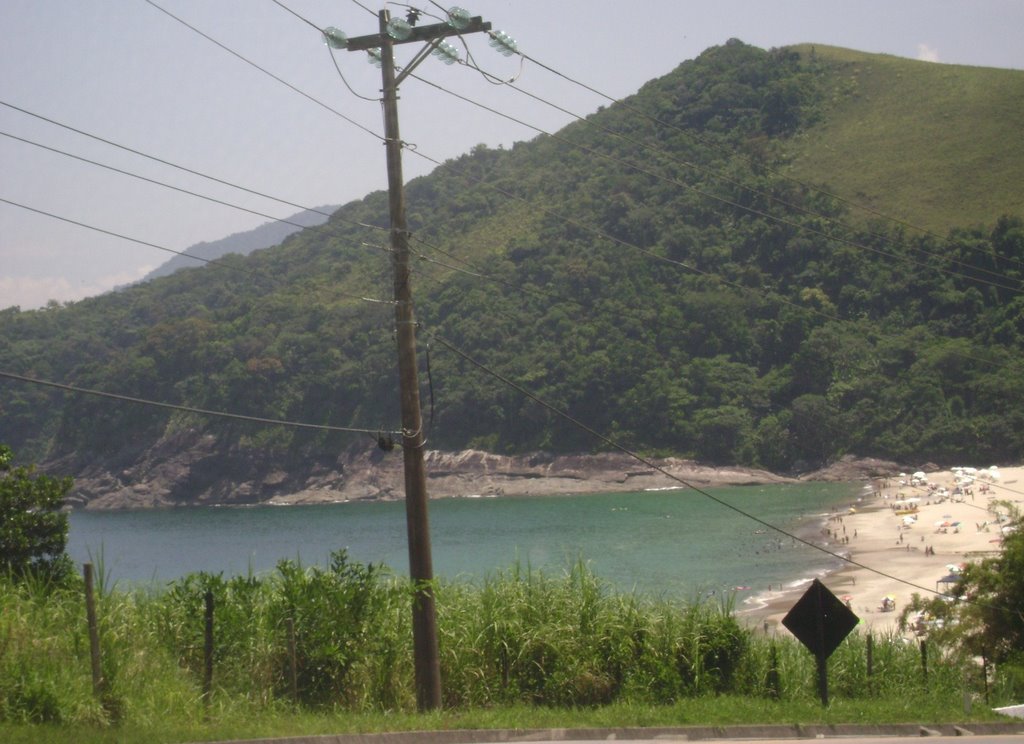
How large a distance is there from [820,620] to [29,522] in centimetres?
→ 1173

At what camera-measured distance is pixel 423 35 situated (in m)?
12.4

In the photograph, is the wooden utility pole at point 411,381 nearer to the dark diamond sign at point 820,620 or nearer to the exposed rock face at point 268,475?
the dark diamond sign at point 820,620

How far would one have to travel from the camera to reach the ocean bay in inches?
2096

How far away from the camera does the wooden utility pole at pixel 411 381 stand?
1196 cm

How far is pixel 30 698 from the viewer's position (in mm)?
9344

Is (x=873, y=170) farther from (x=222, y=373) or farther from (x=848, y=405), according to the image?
(x=222, y=373)

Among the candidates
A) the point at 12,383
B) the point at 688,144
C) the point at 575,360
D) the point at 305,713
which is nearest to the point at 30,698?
the point at 305,713

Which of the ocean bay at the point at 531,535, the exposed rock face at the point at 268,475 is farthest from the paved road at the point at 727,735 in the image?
the exposed rock face at the point at 268,475

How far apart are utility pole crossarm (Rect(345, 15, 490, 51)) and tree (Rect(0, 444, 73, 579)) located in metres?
8.01

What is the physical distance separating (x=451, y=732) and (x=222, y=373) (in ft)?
249

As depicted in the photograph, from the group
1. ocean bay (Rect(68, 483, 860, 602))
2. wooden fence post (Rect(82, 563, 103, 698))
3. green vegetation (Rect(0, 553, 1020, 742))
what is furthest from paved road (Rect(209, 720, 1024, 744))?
ocean bay (Rect(68, 483, 860, 602))

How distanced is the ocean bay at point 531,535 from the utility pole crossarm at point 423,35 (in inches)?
1297

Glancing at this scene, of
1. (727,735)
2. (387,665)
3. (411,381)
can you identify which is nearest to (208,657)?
(387,665)

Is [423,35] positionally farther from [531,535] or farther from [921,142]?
[921,142]
